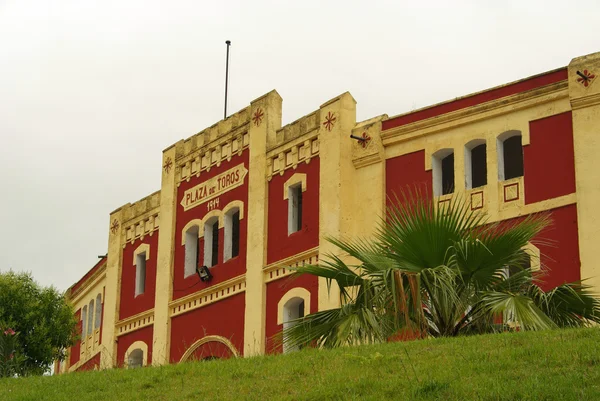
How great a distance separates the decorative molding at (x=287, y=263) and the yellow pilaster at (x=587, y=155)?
7524 millimetres

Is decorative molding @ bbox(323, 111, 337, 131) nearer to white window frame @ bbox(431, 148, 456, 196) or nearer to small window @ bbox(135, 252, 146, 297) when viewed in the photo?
white window frame @ bbox(431, 148, 456, 196)

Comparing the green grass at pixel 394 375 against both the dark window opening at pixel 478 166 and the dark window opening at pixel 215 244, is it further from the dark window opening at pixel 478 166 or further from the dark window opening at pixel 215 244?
the dark window opening at pixel 215 244

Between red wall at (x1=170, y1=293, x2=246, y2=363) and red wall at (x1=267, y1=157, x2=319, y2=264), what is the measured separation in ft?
6.60

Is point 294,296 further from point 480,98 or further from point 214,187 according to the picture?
point 480,98

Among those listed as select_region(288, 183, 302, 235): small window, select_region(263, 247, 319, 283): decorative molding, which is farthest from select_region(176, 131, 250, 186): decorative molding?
select_region(263, 247, 319, 283): decorative molding

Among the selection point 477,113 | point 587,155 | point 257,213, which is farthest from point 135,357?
point 587,155

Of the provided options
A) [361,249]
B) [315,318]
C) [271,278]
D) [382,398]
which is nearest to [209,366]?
[315,318]

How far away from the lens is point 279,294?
31984mm

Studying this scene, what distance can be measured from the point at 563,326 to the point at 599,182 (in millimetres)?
8351

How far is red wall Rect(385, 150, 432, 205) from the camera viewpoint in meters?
29.7

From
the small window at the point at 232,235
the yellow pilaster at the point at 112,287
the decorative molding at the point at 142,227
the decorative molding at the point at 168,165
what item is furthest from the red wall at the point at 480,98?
the yellow pilaster at the point at 112,287

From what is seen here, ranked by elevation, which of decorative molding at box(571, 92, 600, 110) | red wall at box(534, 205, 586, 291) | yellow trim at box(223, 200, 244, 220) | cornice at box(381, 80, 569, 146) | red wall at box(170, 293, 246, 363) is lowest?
red wall at box(170, 293, 246, 363)

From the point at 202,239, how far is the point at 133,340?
477cm

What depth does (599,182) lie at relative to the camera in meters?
26.4
